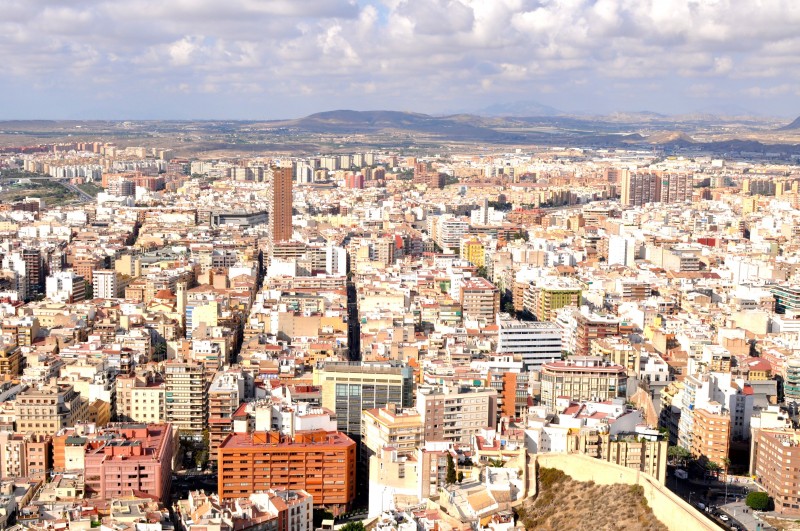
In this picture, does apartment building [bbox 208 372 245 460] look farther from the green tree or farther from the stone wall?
the stone wall

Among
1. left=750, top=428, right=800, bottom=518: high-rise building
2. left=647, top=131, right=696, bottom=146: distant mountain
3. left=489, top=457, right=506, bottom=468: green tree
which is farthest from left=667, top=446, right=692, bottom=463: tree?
left=647, top=131, right=696, bottom=146: distant mountain

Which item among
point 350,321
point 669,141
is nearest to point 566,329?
point 350,321

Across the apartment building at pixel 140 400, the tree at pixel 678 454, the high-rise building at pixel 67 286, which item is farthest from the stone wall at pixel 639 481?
the high-rise building at pixel 67 286

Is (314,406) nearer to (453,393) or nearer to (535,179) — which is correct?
(453,393)

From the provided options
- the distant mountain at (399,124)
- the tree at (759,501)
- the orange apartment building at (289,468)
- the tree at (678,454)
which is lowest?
the tree at (759,501)

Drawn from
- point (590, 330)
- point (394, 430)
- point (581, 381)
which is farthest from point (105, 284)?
point (394, 430)

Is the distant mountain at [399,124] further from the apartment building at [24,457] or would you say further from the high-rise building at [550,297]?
the apartment building at [24,457]

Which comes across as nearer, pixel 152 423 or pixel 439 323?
pixel 152 423
